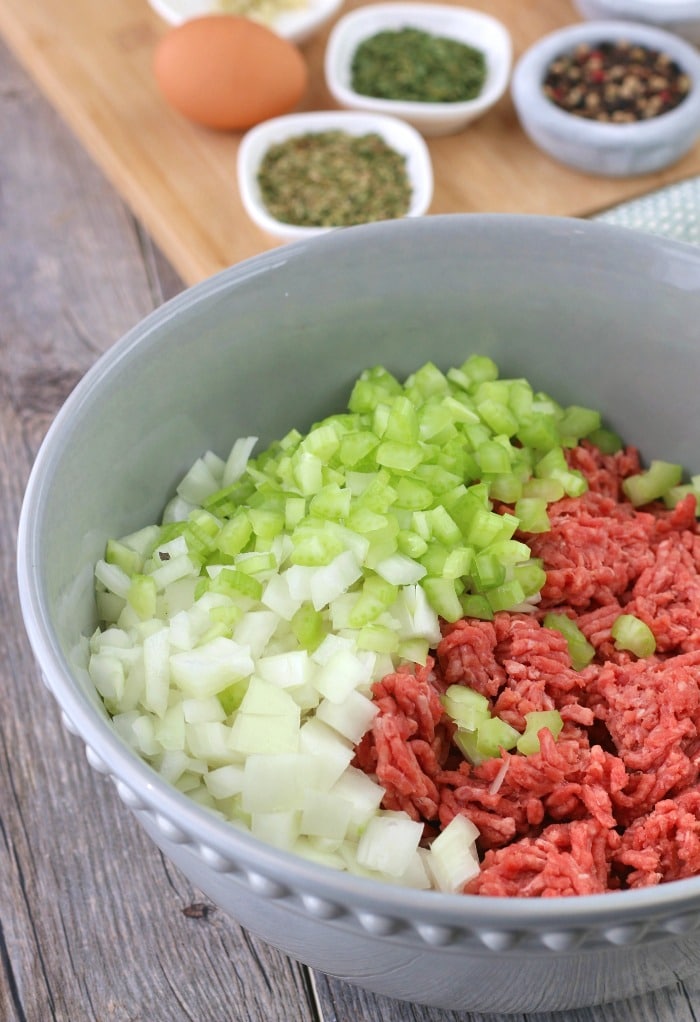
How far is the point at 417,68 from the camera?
2879mm

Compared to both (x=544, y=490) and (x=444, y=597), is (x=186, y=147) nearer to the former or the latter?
(x=544, y=490)

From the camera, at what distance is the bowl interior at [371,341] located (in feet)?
5.56

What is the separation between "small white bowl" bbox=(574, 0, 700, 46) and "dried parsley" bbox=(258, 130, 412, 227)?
0.81m

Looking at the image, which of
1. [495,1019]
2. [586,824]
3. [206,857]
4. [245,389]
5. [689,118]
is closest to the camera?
[206,857]

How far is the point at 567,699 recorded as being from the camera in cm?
159

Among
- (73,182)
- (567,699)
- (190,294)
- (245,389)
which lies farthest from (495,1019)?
(73,182)

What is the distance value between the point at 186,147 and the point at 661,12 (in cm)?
133

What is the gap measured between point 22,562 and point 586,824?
81cm

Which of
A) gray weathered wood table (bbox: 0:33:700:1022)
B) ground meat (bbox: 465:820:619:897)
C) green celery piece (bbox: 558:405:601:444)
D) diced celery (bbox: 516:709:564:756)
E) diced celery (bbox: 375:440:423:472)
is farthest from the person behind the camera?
green celery piece (bbox: 558:405:601:444)

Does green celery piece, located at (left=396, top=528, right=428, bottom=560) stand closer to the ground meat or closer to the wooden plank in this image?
the ground meat

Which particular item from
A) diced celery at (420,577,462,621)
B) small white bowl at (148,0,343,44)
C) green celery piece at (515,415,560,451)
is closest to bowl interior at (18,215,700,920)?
green celery piece at (515,415,560,451)

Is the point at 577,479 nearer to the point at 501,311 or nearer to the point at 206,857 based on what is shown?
the point at 501,311

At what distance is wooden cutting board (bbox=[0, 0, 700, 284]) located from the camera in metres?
2.61

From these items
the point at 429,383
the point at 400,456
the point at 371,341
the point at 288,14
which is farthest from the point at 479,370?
the point at 288,14
